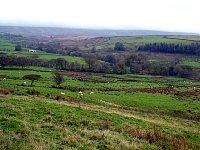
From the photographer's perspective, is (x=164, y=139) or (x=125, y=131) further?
(x=125, y=131)

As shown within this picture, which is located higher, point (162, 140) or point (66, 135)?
point (66, 135)

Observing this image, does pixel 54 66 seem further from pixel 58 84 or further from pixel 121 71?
pixel 58 84

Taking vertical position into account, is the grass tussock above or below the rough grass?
below

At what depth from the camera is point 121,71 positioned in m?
124

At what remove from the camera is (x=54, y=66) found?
130 meters

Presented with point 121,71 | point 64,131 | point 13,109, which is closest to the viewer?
point 64,131

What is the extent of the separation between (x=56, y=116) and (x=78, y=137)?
5922 millimetres

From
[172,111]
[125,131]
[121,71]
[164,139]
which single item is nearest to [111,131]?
[125,131]

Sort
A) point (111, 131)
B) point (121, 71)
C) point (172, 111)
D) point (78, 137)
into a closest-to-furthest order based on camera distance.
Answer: point (78, 137), point (111, 131), point (172, 111), point (121, 71)

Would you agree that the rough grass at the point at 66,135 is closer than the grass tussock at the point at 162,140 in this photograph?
Yes

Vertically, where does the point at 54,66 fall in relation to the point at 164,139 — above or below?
below

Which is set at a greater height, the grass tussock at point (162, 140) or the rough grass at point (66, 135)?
the rough grass at point (66, 135)

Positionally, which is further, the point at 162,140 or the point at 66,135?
the point at 162,140

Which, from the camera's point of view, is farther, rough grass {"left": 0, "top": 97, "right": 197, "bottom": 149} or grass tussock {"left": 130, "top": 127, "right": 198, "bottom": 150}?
grass tussock {"left": 130, "top": 127, "right": 198, "bottom": 150}
